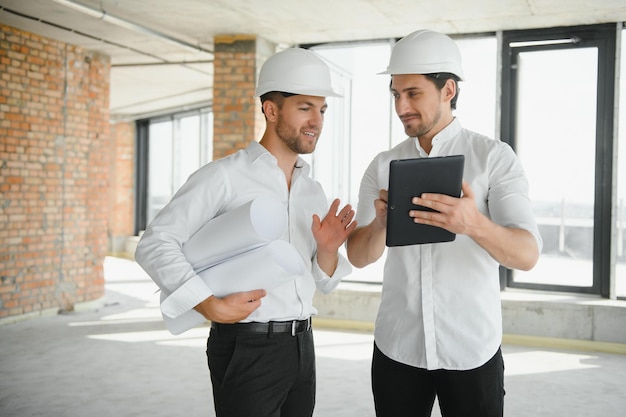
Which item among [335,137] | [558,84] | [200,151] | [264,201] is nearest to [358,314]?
[335,137]

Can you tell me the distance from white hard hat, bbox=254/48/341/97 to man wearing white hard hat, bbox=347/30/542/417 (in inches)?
9.7

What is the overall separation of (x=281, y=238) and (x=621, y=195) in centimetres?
539

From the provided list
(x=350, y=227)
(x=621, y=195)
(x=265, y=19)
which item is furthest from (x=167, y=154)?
(x=350, y=227)

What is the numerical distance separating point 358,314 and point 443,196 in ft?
17.3

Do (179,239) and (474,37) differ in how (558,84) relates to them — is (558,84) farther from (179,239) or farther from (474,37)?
(179,239)

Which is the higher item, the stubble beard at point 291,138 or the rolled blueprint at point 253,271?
the stubble beard at point 291,138

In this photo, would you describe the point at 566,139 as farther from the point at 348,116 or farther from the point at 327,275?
the point at 327,275

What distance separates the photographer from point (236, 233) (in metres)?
1.74

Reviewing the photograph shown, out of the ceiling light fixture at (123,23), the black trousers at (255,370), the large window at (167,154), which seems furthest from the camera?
→ the large window at (167,154)

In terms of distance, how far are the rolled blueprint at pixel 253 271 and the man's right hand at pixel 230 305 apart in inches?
0.8

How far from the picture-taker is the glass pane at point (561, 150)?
654 cm

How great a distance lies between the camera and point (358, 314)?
688 centimetres

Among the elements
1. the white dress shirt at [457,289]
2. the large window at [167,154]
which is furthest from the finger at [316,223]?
the large window at [167,154]

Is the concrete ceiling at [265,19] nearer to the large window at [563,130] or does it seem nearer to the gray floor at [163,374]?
the large window at [563,130]
